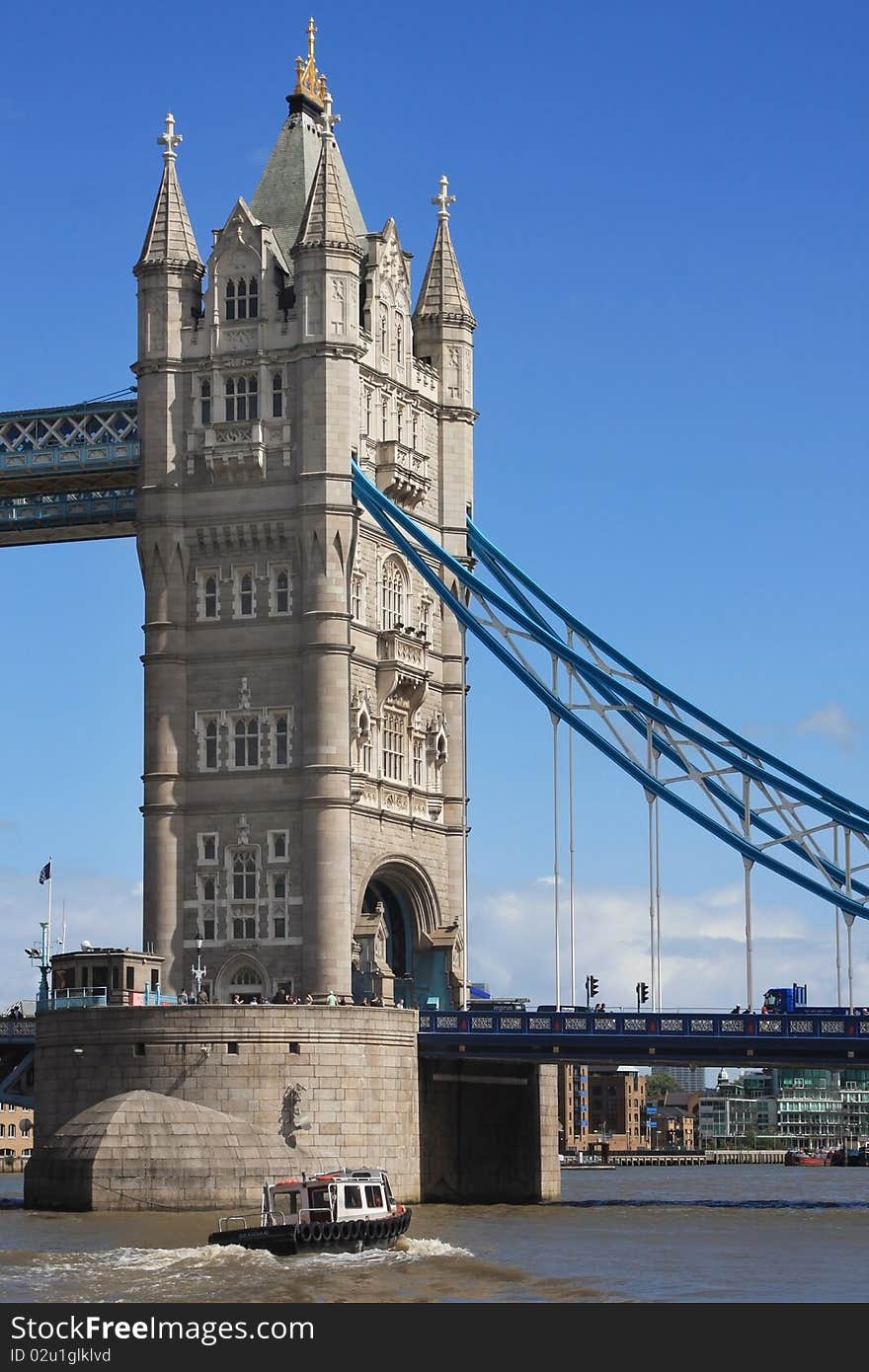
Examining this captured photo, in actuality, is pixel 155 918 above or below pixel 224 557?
below

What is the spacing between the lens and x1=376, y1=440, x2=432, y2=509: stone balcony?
98125 millimetres

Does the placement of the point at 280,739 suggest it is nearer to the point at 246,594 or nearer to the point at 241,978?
the point at 246,594

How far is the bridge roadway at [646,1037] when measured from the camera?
8594 centimetres

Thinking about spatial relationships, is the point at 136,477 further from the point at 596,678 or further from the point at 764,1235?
the point at 764,1235

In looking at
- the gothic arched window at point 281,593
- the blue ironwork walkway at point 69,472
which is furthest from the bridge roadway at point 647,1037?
the blue ironwork walkway at point 69,472

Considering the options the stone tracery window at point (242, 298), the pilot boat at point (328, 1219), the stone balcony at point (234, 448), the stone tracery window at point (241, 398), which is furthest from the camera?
the stone tracery window at point (242, 298)

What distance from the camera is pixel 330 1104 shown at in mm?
85625

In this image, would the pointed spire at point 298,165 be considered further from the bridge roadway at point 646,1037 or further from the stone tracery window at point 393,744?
the bridge roadway at point 646,1037

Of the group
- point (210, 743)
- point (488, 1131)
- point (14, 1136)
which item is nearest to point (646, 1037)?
point (488, 1131)

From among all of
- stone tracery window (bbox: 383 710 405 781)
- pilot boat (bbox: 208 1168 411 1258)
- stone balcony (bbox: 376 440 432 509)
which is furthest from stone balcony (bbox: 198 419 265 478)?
pilot boat (bbox: 208 1168 411 1258)

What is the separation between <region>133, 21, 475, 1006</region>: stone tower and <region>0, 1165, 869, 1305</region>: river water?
11.5 metres

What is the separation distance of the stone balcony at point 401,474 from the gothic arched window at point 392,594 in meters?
2.43
